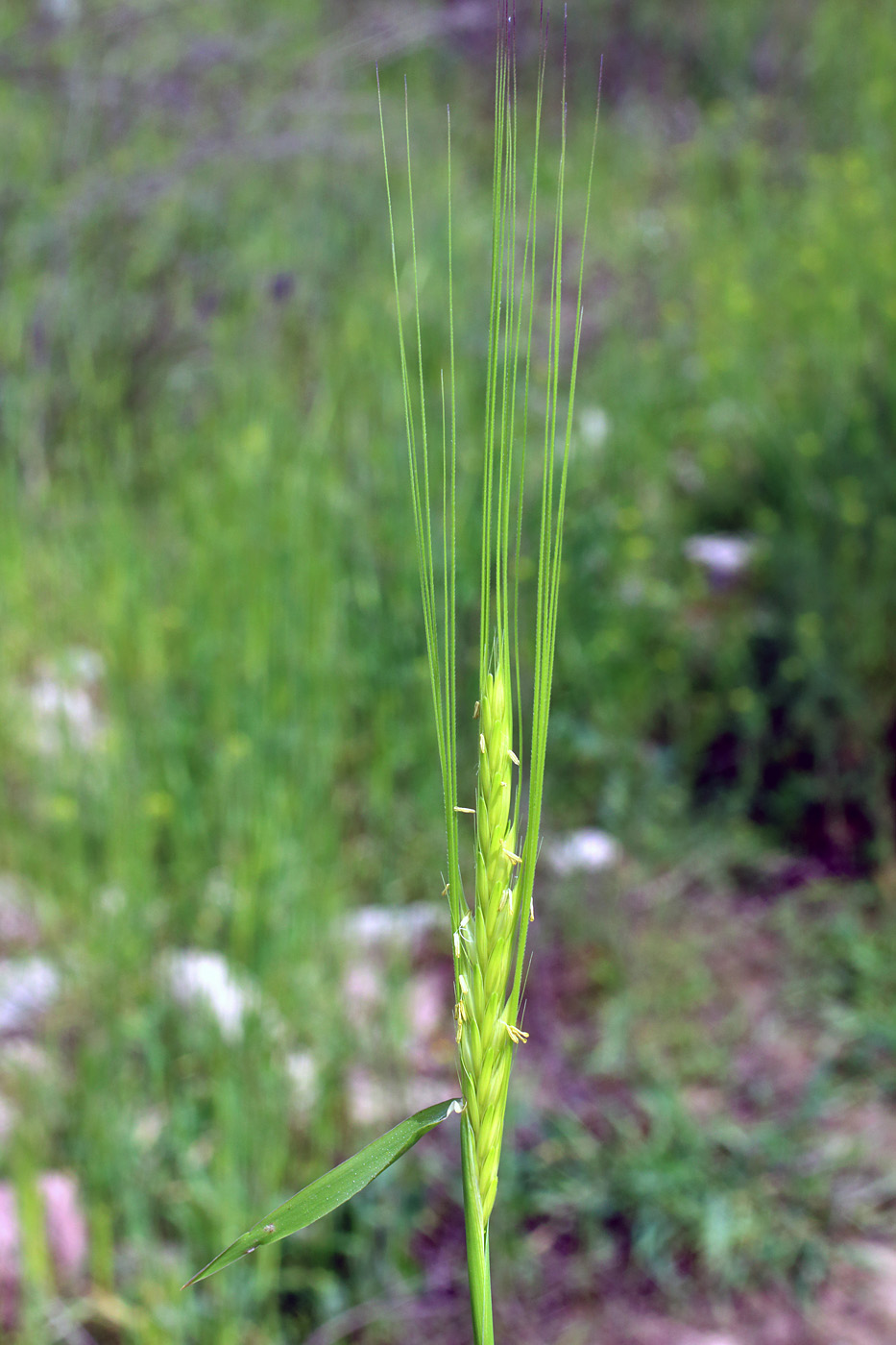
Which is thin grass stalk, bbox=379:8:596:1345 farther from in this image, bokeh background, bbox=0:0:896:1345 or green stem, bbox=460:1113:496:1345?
bokeh background, bbox=0:0:896:1345

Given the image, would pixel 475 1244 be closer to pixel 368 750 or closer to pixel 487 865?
pixel 487 865

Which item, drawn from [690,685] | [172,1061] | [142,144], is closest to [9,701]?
[172,1061]

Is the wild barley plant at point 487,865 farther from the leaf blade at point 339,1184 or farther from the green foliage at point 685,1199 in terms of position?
the green foliage at point 685,1199

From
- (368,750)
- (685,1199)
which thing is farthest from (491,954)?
(368,750)

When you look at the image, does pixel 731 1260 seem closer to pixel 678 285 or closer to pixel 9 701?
pixel 9 701

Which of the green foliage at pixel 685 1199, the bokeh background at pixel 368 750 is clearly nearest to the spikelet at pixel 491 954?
the bokeh background at pixel 368 750

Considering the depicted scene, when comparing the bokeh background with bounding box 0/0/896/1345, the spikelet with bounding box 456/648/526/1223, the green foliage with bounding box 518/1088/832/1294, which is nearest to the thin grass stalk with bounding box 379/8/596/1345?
the spikelet with bounding box 456/648/526/1223
